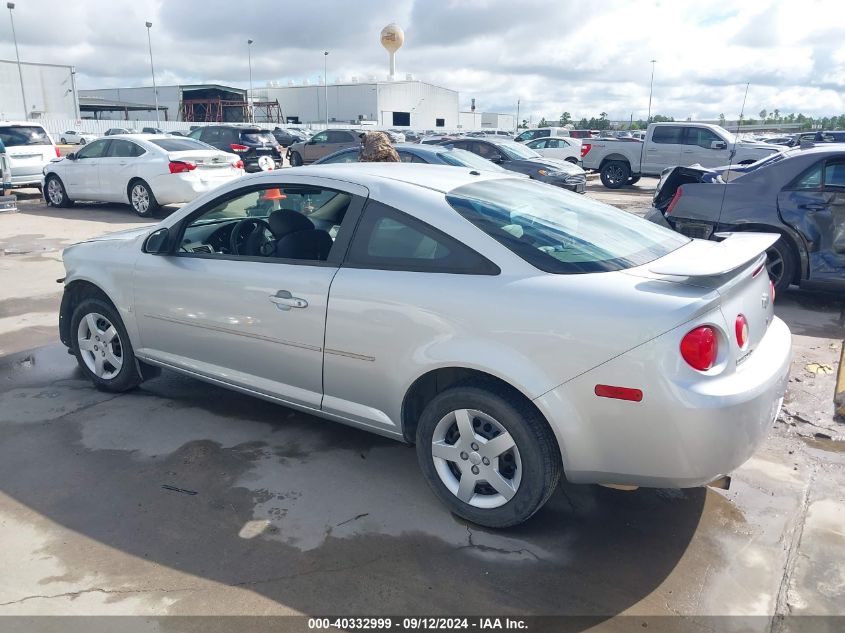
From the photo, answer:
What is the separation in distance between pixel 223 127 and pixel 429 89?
214 ft

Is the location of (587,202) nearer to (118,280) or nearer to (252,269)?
(252,269)

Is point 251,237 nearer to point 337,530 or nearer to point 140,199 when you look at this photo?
point 337,530

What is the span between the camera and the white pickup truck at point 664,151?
18.8 m

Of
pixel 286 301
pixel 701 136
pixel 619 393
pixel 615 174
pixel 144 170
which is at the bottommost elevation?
pixel 615 174

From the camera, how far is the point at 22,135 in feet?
49.5

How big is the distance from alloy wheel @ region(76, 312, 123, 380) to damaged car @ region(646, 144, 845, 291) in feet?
17.7

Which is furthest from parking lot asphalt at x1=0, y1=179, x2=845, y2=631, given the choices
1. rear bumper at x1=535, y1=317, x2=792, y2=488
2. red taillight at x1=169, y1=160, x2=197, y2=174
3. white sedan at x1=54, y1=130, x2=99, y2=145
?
white sedan at x1=54, y1=130, x2=99, y2=145

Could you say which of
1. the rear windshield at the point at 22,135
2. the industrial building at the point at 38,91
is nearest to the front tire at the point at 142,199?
the rear windshield at the point at 22,135

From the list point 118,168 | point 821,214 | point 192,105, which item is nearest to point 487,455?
point 821,214

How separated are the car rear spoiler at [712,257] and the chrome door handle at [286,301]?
172 cm

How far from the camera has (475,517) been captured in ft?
10.2

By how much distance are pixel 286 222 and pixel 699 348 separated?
2.58 meters

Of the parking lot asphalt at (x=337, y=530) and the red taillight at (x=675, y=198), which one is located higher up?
the red taillight at (x=675, y=198)

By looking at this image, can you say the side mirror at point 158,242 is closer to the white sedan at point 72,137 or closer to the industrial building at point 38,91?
the white sedan at point 72,137
